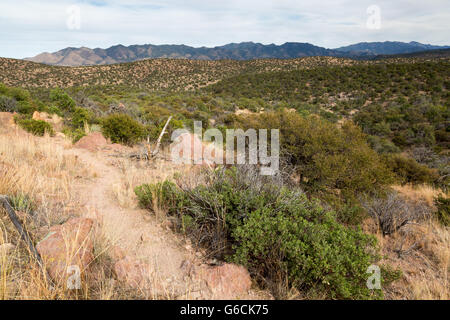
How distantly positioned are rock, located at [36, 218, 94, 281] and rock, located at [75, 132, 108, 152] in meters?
4.76

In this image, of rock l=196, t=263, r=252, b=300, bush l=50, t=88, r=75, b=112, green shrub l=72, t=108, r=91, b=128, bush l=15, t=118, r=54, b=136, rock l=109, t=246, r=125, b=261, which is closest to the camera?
rock l=196, t=263, r=252, b=300

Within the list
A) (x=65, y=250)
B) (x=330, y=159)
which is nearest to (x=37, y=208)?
(x=65, y=250)

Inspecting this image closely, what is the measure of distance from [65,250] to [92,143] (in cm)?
546

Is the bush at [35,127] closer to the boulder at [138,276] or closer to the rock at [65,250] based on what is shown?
the rock at [65,250]

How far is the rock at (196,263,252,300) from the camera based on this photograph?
2020 millimetres

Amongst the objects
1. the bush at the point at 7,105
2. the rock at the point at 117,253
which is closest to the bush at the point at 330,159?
the rock at the point at 117,253

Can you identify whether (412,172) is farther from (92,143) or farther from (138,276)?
(92,143)

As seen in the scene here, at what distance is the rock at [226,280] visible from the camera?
6.63 ft

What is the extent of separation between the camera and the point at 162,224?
10.1ft

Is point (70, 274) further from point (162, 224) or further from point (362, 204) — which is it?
point (362, 204)

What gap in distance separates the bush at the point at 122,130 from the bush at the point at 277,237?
5069 millimetres

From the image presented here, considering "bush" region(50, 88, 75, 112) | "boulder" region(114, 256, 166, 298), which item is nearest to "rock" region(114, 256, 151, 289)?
"boulder" region(114, 256, 166, 298)

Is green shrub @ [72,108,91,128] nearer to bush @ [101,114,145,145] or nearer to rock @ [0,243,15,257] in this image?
bush @ [101,114,145,145]

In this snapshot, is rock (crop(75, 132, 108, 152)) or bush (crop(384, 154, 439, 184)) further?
bush (crop(384, 154, 439, 184))
